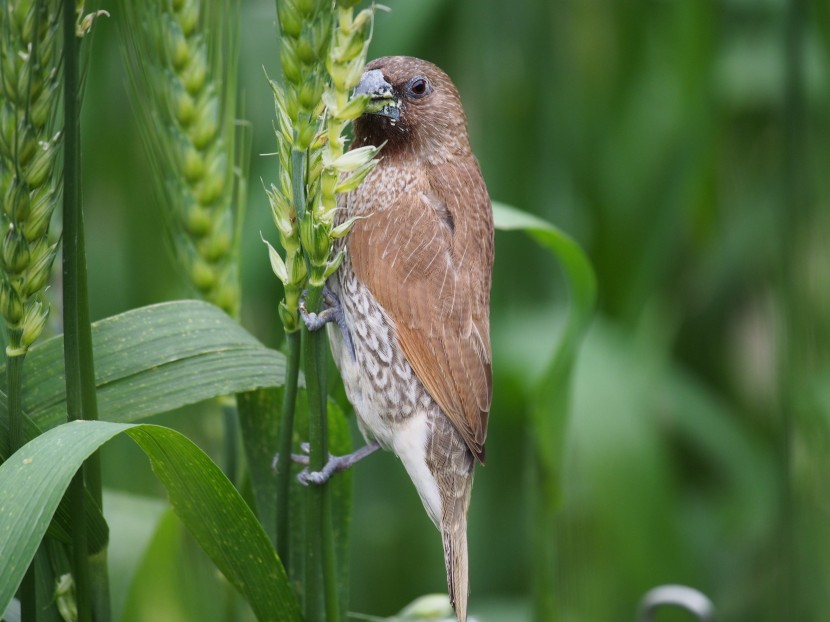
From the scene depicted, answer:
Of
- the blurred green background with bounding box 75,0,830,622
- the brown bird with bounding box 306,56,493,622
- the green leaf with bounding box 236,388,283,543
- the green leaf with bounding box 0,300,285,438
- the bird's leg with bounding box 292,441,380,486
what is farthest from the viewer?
the blurred green background with bounding box 75,0,830,622

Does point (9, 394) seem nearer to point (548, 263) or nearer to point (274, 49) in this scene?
point (274, 49)

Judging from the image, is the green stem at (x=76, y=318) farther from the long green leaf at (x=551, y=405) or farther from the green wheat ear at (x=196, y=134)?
the long green leaf at (x=551, y=405)

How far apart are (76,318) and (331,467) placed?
35cm

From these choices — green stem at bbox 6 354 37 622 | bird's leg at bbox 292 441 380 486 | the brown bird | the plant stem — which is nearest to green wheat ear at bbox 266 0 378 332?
the plant stem

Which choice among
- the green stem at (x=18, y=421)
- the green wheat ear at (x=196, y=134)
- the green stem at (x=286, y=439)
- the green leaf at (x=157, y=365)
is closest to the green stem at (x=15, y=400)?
the green stem at (x=18, y=421)

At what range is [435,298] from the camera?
4.77 ft

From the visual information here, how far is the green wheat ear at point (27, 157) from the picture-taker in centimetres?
85

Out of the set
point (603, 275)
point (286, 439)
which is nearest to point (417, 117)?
point (286, 439)

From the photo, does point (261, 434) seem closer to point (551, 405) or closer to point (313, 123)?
point (313, 123)

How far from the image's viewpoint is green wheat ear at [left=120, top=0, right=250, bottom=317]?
→ 126 centimetres

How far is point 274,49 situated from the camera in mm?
2408

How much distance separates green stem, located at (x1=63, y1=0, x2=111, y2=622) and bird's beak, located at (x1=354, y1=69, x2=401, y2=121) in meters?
0.60

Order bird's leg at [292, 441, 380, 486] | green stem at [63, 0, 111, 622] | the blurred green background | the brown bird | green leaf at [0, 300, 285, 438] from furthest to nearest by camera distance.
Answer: the blurred green background → the brown bird → green leaf at [0, 300, 285, 438] → bird's leg at [292, 441, 380, 486] → green stem at [63, 0, 111, 622]

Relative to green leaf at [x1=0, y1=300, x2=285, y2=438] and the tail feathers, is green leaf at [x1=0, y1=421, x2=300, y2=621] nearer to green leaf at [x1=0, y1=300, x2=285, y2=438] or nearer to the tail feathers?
green leaf at [x1=0, y1=300, x2=285, y2=438]
